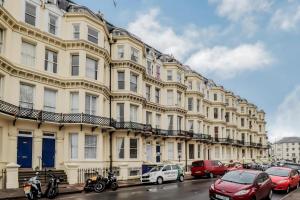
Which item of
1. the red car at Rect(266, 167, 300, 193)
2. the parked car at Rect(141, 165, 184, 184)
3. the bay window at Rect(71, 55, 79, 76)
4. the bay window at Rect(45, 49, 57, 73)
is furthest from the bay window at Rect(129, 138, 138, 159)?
the red car at Rect(266, 167, 300, 193)

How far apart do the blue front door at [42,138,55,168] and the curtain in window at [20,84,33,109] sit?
3114 mm

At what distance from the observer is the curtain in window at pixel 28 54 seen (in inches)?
1067

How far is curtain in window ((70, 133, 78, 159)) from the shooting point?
29.3 meters

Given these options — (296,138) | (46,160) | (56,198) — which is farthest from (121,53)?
(296,138)

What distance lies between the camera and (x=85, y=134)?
30.0 meters

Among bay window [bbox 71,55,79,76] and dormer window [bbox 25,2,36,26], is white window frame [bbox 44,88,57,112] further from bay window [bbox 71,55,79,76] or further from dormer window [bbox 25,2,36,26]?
dormer window [bbox 25,2,36,26]

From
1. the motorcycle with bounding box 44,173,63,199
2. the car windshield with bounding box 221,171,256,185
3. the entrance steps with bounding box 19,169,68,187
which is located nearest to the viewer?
the car windshield with bounding box 221,171,256,185

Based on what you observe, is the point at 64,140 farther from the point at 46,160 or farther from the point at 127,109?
the point at 127,109

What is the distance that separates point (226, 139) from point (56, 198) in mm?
49367

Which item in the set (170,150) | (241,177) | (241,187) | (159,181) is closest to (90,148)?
(159,181)

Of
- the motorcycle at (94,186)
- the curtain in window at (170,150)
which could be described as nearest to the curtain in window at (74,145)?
the motorcycle at (94,186)

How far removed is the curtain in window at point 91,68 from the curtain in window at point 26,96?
17.2 feet

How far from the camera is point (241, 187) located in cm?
1530

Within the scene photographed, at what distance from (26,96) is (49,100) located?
7.46 ft
